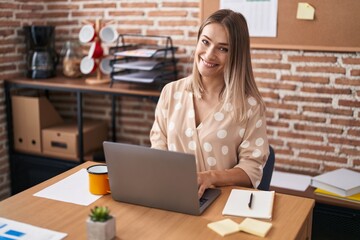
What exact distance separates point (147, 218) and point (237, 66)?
0.81 m

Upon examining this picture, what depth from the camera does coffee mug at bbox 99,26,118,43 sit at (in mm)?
3229

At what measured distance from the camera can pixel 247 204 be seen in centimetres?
157

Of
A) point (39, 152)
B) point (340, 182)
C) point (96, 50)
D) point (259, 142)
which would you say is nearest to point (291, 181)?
point (340, 182)

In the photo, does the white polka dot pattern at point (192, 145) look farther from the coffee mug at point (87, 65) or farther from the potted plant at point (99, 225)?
the coffee mug at point (87, 65)

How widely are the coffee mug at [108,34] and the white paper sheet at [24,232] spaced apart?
2.01 metres

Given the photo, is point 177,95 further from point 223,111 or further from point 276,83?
point 276,83

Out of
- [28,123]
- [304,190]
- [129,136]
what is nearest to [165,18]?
[129,136]

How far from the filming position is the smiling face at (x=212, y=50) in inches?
77.5

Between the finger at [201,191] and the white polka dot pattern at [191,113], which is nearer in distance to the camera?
the finger at [201,191]

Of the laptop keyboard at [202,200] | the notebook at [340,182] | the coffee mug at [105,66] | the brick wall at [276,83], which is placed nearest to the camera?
the laptop keyboard at [202,200]

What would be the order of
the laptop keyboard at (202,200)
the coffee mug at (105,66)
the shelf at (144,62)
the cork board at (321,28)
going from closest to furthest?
the laptop keyboard at (202,200) → the cork board at (321,28) → the shelf at (144,62) → the coffee mug at (105,66)

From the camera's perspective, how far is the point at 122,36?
3375 mm

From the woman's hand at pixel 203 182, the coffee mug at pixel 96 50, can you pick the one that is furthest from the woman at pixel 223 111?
the coffee mug at pixel 96 50

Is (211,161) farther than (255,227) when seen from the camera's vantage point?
Yes
